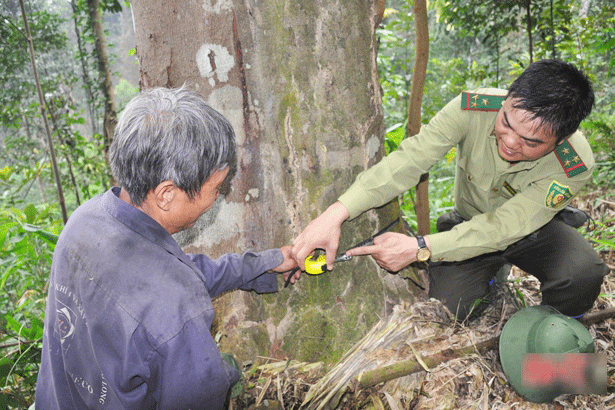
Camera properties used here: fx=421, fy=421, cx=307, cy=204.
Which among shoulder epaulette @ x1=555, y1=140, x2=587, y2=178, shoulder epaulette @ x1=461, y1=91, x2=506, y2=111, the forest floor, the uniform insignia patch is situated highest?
shoulder epaulette @ x1=461, y1=91, x2=506, y2=111

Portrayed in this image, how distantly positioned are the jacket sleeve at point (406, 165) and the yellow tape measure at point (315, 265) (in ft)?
0.84

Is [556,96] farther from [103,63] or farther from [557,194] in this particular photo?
[103,63]

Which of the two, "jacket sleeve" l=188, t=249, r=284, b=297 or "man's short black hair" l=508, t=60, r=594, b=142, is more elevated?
"man's short black hair" l=508, t=60, r=594, b=142

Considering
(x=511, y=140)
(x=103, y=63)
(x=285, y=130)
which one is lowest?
(x=511, y=140)

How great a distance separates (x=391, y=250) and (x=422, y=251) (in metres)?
0.21

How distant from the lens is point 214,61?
70.9 inches

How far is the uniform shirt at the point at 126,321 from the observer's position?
1.13 meters

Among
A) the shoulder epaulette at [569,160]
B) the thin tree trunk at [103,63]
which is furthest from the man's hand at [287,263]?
the thin tree trunk at [103,63]

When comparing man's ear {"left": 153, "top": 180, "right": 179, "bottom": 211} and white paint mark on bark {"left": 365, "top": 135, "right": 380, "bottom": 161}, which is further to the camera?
white paint mark on bark {"left": 365, "top": 135, "right": 380, "bottom": 161}

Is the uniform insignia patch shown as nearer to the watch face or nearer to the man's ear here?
the watch face

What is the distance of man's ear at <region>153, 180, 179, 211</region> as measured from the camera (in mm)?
1289

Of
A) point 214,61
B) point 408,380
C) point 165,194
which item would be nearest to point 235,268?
point 165,194

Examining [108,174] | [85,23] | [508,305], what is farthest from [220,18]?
[85,23]

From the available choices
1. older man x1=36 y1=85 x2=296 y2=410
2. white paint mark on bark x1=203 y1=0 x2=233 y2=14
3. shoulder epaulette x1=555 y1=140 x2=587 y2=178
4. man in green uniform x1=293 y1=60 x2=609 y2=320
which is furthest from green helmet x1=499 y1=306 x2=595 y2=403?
white paint mark on bark x1=203 y1=0 x2=233 y2=14
